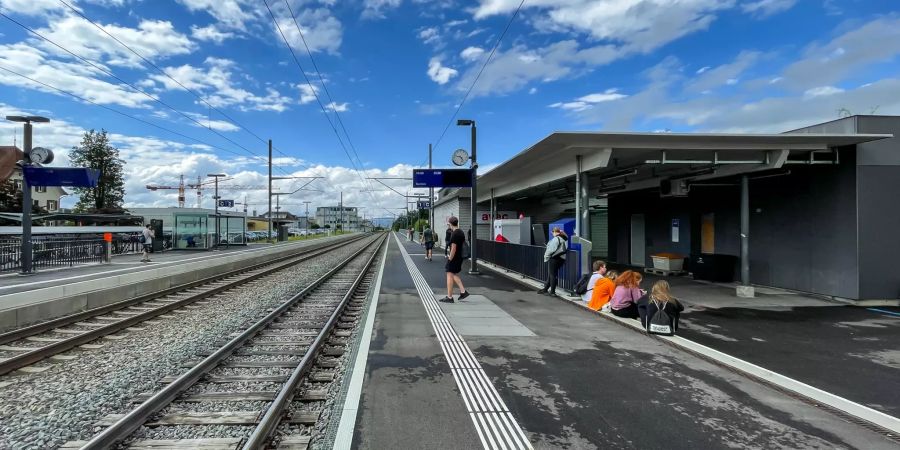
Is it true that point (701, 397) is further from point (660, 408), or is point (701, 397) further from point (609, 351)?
point (609, 351)

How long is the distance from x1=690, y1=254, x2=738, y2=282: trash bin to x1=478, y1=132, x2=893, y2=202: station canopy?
8.42ft

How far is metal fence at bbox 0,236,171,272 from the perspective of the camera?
16.6m

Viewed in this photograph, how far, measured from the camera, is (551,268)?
1088cm

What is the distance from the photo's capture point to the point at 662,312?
691 cm

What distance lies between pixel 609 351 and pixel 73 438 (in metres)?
5.84

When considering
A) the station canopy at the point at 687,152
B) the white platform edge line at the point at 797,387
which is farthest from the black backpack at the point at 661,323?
the station canopy at the point at 687,152

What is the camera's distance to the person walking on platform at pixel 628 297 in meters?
8.02

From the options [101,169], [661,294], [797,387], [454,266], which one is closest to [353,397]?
[797,387]

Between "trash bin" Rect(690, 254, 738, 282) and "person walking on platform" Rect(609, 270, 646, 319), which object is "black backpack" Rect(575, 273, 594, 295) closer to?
"person walking on platform" Rect(609, 270, 646, 319)

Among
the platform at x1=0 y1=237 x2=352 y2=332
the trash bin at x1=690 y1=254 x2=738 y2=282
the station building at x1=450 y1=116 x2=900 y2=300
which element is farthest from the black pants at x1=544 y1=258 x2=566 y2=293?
the platform at x1=0 y1=237 x2=352 y2=332

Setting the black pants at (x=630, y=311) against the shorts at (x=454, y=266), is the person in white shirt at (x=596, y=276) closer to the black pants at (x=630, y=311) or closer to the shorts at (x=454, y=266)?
the black pants at (x=630, y=311)

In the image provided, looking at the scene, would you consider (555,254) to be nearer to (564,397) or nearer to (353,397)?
Result: (564,397)

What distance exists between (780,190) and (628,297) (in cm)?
733

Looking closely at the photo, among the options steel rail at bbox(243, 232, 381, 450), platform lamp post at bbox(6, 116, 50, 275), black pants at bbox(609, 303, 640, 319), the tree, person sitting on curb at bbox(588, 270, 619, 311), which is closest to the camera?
steel rail at bbox(243, 232, 381, 450)
